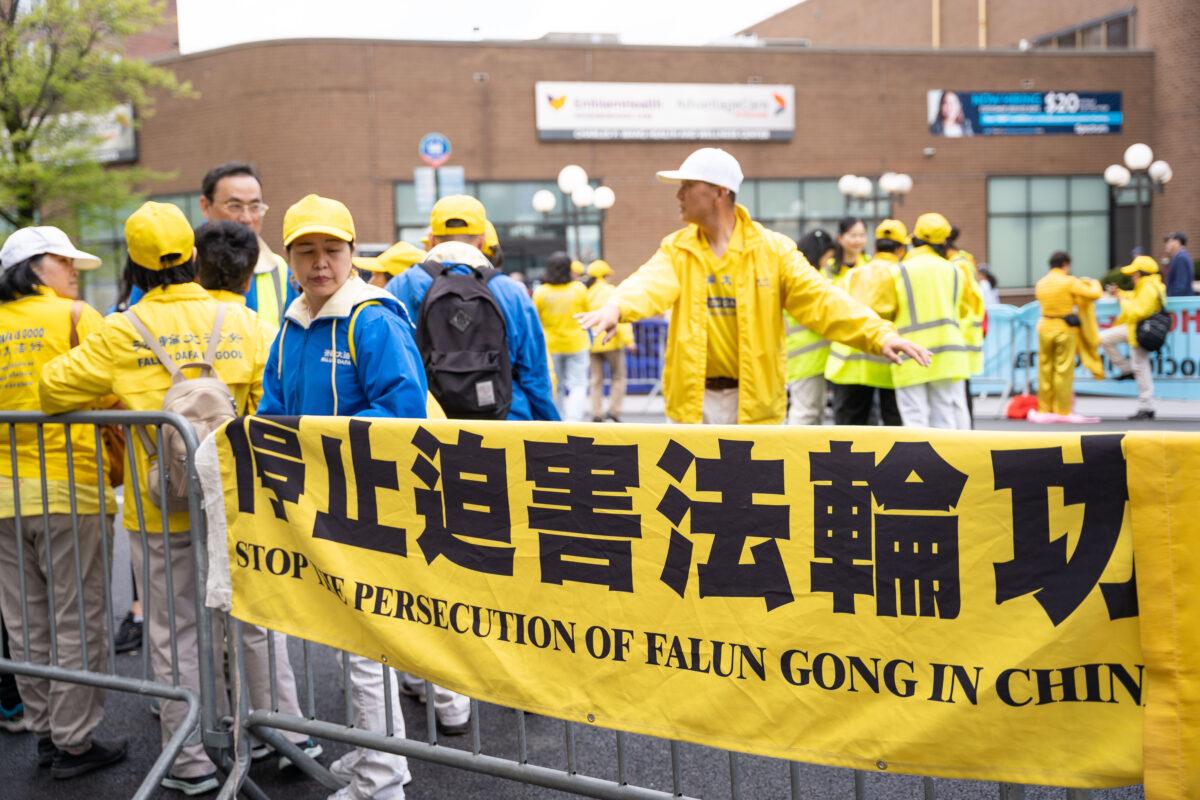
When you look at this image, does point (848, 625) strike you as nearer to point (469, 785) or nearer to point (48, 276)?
point (469, 785)

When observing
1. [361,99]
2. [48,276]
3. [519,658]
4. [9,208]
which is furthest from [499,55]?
[519,658]

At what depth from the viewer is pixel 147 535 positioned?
13.8 ft

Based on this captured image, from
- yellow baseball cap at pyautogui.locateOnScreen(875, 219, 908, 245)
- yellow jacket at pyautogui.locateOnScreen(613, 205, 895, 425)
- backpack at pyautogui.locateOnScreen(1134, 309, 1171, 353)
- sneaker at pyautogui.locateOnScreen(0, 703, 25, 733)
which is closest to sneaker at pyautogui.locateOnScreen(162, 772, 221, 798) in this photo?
sneaker at pyautogui.locateOnScreen(0, 703, 25, 733)

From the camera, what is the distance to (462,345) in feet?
17.4

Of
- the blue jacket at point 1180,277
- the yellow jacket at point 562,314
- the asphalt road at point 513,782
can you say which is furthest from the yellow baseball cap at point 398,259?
the blue jacket at point 1180,277

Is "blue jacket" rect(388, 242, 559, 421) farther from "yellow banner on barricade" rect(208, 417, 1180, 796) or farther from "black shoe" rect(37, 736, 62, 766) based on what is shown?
"black shoe" rect(37, 736, 62, 766)

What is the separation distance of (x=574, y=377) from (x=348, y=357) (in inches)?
414

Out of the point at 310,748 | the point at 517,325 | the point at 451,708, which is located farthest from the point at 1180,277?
the point at 310,748

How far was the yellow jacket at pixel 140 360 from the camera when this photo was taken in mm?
4113

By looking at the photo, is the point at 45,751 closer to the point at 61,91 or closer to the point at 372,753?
the point at 372,753

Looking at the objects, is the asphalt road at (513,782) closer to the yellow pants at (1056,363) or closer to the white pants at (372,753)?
the white pants at (372,753)

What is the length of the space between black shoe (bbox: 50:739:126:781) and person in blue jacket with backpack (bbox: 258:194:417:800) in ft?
3.69

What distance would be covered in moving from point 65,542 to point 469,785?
192 cm

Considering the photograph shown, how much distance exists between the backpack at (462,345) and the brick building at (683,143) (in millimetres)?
24912
